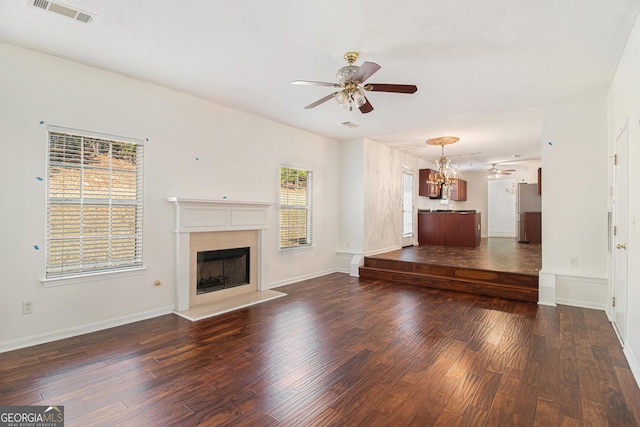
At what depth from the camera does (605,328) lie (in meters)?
3.51

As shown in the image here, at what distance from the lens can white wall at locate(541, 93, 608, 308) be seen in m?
4.21

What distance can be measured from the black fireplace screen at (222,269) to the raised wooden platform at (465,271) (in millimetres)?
2494

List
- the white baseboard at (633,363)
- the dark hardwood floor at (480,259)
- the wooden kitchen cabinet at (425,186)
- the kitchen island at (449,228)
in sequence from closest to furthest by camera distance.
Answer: the white baseboard at (633,363), the dark hardwood floor at (480,259), the kitchen island at (449,228), the wooden kitchen cabinet at (425,186)

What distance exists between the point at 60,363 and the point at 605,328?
5479 mm

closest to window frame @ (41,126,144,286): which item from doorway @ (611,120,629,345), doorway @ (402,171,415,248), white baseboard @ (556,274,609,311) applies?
doorway @ (611,120,629,345)

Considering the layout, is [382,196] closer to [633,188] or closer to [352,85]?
[352,85]

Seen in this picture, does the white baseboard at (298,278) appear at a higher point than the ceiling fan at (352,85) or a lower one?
lower

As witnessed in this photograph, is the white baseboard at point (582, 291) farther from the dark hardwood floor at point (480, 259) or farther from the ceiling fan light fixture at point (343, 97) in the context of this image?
the ceiling fan light fixture at point (343, 97)

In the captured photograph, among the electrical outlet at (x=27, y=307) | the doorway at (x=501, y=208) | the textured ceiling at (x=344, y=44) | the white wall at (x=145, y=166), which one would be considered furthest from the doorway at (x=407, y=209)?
the electrical outlet at (x=27, y=307)

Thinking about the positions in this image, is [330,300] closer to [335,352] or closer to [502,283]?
[335,352]

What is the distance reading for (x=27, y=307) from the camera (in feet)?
10.1

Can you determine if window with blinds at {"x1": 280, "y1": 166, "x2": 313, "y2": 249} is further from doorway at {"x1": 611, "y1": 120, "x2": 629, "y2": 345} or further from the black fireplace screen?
doorway at {"x1": 611, "y1": 120, "x2": 629, "y2": 345}

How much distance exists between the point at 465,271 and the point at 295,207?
322 centimetres

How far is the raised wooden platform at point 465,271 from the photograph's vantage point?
480 cm
